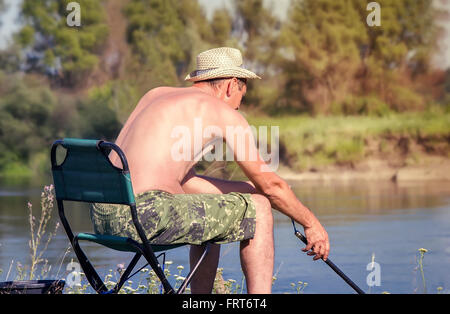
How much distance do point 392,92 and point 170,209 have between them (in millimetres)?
18459

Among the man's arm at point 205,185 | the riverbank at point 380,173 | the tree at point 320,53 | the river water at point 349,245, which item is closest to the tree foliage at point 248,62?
the tree at point 320,53

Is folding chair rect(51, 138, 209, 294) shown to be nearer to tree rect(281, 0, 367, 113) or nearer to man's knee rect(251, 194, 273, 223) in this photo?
man's knee rect(251, 194, 273, 223)

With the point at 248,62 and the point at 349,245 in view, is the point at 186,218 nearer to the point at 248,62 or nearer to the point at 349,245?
the point at 349,245

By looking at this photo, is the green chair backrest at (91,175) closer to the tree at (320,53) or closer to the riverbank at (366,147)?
the riverbank at (366,147)

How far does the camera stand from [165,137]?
287 cm

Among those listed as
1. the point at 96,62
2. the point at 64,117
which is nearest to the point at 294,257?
the point at 64,117

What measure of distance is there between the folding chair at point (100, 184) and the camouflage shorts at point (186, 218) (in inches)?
1.8

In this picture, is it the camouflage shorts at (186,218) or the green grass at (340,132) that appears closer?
the camouflage shorts at (186,218)

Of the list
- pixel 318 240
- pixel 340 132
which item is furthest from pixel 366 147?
pixel 318 240

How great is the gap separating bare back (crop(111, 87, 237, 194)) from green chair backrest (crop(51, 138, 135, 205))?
5.9 inches

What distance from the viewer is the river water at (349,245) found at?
5.49 m

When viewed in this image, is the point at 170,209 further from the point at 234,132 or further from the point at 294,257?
the point at 294,257

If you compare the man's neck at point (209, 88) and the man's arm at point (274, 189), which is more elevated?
the man's neck at point (209, 88)

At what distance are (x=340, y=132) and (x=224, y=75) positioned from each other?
1614 cm
